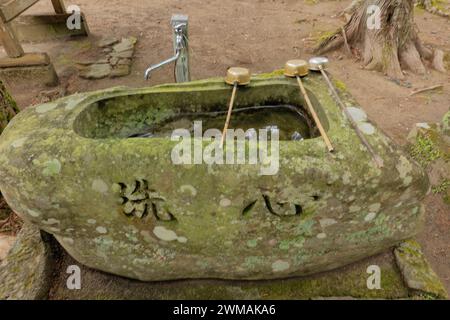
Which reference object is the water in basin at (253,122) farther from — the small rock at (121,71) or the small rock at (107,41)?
the small rock at (107,41)

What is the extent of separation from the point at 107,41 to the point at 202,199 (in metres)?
5.62

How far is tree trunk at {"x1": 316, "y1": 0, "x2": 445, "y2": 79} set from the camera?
4.95m

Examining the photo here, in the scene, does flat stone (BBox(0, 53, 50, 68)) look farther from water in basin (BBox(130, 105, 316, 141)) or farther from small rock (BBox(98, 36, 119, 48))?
water in basin (BBox(130, 105, 316, 141))

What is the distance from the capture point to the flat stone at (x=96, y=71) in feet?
17.2

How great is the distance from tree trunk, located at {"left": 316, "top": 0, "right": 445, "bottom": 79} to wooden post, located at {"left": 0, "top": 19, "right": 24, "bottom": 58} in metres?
5.56

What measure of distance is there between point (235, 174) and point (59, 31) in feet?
21.4

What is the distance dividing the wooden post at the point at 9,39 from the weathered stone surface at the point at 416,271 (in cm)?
574

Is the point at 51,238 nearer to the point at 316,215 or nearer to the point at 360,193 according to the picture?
the point at 316,215

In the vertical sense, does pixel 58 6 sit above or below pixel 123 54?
above

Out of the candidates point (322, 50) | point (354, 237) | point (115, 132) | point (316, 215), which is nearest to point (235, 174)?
point (316, 215)

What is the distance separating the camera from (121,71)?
17.5ft

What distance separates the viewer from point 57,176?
1702mm

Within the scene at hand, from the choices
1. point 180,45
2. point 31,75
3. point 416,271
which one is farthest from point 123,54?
point 416,271

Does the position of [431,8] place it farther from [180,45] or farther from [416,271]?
[416,271]
